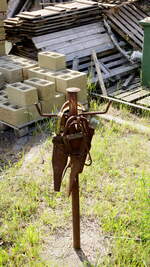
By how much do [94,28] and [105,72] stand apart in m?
1.39

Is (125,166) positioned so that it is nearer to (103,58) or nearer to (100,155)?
(100,155)

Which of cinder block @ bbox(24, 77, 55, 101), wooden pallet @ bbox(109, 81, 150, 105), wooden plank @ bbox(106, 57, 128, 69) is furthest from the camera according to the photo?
wooden plank @ bbox(106, 57, 128, 69)

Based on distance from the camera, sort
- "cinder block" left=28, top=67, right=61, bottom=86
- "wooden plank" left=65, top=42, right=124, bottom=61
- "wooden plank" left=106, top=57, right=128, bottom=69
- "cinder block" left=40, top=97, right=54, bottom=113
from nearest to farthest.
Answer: "cinder block" left=40, top=97, right=54, bottom=113 < "cinder block" left=28, top=67, right=61, bottom=86 < "wooden plank" left=65, top=42, right=124, bottom=61 < "wooden plank" left=106, top=57, right=128, bottom=69

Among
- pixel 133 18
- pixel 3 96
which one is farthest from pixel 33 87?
pixel 133 18

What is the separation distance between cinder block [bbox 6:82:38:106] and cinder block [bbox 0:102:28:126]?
10 centimetres

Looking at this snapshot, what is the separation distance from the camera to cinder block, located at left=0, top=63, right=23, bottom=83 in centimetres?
612

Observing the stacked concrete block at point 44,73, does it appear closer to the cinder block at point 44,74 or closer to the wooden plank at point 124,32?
the cinder block at point 44,74

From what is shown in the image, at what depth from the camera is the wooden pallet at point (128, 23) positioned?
27.5 ft

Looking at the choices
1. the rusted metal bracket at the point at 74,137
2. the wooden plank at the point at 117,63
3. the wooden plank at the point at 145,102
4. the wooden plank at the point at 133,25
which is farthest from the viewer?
the wooden plank at the point at 133,25

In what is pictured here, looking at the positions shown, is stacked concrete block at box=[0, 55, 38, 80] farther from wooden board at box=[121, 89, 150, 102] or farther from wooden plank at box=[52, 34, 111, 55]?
wooden board at box=[121, 89, 150, 102]

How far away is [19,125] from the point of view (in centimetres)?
536

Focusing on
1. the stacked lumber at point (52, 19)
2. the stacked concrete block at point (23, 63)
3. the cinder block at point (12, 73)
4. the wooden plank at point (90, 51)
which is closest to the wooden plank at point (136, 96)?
the wooden plank at point (90, 51)

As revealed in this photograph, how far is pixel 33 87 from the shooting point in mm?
5477

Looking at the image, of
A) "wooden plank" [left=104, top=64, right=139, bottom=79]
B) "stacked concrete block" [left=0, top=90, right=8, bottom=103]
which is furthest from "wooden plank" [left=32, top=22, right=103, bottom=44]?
"stacked concrete block" [left=0, top=90, right=8, bottom=103]
